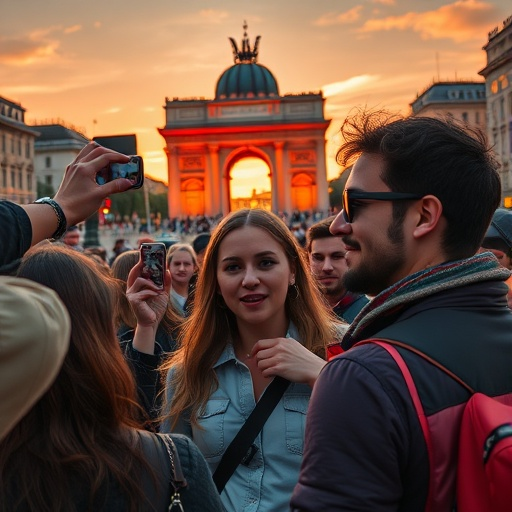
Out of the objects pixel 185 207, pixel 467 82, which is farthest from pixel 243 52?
pixel 467 82

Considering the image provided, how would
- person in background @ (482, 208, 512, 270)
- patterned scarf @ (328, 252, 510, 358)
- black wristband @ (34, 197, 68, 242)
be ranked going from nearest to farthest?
1. patterned scarf @ (328, 252, 510, 358)
2. black wristband @ (34, 197, 68, 242)
3. person in background @ (482, 208, 512, 270)

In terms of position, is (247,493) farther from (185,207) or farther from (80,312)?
(185,207)

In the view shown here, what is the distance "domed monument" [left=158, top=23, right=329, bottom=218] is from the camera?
7000 centimetres

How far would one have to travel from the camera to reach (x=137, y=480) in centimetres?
216

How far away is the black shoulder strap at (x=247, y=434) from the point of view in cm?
312

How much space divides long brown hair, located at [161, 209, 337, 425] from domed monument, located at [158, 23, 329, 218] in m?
66.2

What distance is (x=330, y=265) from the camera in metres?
6.10

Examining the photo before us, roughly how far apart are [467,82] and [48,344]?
92858 mm

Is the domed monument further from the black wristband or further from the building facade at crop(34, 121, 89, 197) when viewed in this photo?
the black wristband

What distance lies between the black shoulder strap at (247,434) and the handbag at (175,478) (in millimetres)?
874

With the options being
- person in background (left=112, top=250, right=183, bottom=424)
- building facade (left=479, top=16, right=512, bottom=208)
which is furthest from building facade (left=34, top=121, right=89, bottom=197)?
person in background (left=112, top=250, right=183, bottom=424)

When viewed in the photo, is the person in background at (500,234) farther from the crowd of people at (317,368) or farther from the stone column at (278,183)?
the stone column at (278,183)

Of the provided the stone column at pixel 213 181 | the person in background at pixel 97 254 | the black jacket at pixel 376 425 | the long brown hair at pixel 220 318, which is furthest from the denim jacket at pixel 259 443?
the stone column at pixel 213 181

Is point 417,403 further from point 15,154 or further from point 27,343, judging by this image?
point 15,154
